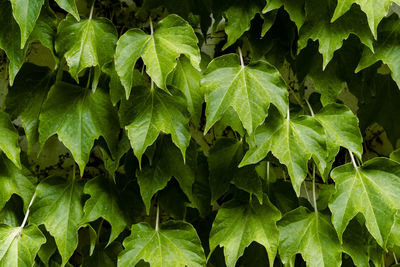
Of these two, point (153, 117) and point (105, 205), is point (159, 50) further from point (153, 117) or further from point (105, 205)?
point (105, 205)

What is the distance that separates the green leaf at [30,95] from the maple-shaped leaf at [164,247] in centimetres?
27

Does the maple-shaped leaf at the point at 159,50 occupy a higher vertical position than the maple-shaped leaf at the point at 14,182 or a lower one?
higher

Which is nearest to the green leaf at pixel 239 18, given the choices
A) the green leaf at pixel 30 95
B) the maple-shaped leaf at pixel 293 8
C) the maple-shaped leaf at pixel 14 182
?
the maple-shaped leaf at pixel 293 8

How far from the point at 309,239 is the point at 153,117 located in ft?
1.24

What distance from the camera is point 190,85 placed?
0.98 m

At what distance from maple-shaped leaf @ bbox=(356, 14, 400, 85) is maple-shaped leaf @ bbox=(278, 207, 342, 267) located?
31cm

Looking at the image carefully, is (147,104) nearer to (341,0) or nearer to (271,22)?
(271,22)

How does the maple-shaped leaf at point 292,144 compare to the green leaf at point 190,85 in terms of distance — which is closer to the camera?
the maple-shaped leaf at point 292,144

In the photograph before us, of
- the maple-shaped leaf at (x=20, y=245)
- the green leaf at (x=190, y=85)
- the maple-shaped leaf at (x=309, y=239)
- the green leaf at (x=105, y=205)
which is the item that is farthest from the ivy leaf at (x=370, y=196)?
the maple-shaped leaf at (x=20, y=245)

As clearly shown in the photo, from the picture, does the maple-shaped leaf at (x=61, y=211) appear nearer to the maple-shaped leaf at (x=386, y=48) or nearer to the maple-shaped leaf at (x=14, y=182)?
the maple-shaped leaf at (x=14, y=182)

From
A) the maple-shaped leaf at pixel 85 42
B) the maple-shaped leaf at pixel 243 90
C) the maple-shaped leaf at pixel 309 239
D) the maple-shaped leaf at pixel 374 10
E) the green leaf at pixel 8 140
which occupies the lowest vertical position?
the maple-shaped leaf at pixel 309 239

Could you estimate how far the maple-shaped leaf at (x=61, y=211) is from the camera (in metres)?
0.93

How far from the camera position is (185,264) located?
92 centimetres

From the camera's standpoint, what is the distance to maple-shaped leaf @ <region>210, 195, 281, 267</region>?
93cm
